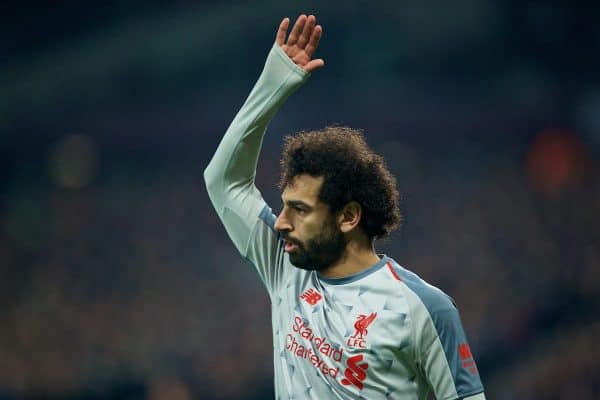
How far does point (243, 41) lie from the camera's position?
42.9ft

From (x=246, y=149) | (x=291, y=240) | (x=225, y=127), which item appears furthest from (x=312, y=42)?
(x=225, y=127)

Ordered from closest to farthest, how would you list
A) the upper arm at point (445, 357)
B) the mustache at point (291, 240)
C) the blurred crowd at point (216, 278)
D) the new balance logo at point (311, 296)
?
the upper arm at point (445, 357)
the mustache at point (291, 240)
the new balance logo at point (311, 296)
the blurred crowd at point (216, 278)

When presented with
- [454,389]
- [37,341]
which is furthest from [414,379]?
[37,341]

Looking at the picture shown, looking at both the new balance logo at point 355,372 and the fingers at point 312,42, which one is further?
the fingers at point 312,42

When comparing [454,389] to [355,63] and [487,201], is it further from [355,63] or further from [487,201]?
[355,63]

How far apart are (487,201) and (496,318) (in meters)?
2.59

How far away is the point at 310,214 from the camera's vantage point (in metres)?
3.18

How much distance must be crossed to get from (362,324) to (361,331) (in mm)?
26

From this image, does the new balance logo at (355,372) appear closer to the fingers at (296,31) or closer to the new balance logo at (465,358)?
the new balance logo at (465,358)

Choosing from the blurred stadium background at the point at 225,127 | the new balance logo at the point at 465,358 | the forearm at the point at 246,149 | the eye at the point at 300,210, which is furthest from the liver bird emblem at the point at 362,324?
the blurred stadium background at the point at 225,127

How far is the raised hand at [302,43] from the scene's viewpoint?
129 inches

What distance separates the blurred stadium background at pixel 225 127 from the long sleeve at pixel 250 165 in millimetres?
7853

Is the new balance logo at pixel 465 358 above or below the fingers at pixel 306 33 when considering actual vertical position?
below

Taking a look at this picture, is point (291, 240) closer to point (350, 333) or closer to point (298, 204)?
point (298, 204)
